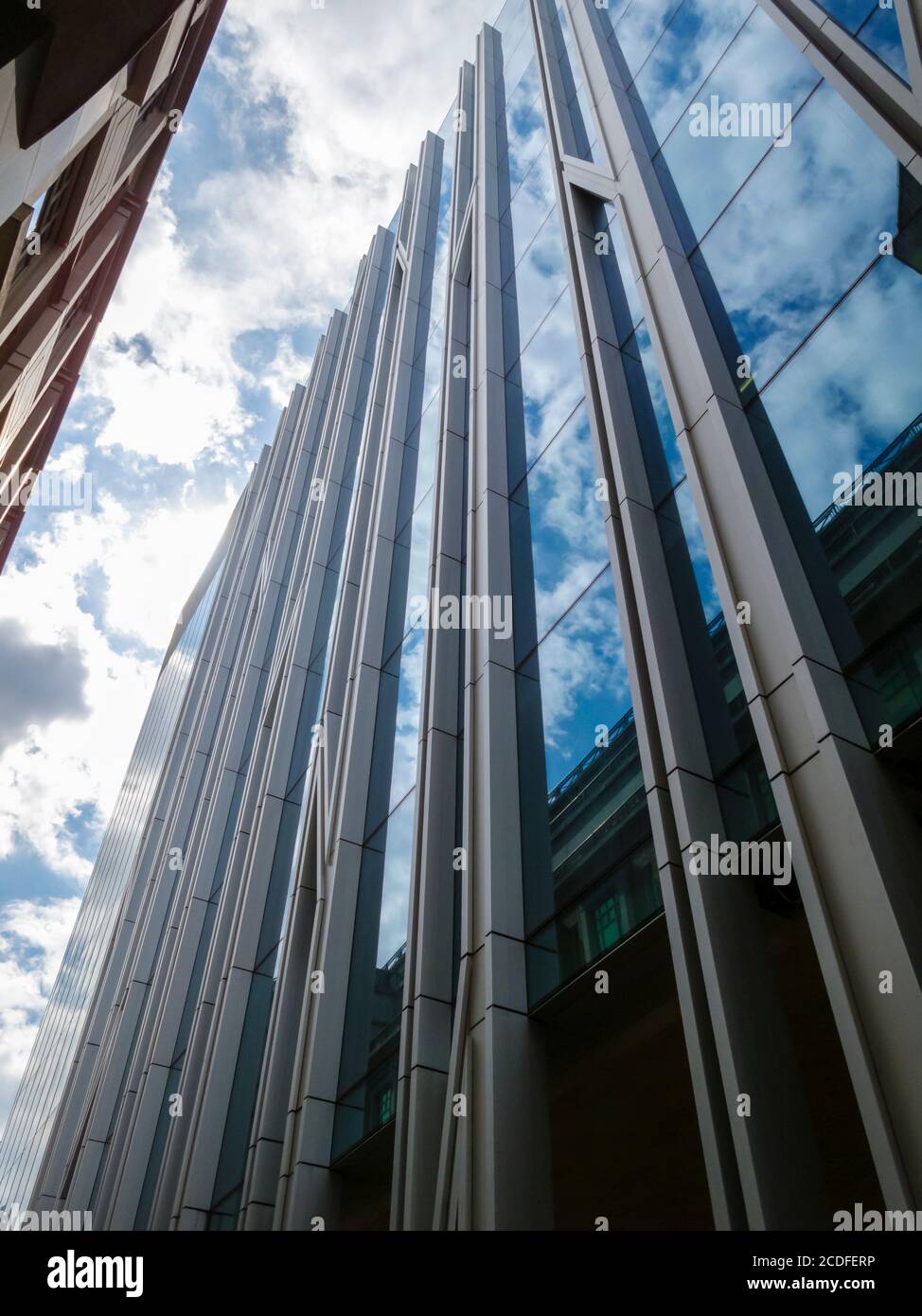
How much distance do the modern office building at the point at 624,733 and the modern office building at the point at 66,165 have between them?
6.44 metres

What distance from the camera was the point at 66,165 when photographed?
35.8 feet

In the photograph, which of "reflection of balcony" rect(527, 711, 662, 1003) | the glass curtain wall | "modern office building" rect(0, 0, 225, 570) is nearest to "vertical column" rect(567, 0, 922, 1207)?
the glass curtain wall

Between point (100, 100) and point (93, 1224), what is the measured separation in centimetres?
2092

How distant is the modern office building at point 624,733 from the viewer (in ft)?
24.9

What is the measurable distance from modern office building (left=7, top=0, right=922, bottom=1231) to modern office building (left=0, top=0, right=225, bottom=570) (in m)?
6.44

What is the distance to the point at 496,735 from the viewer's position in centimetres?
1222

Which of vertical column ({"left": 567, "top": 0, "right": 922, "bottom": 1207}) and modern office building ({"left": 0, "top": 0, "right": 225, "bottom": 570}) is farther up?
modern office building ({"left": 0, "top": 0, "right": 225, "bottom": 570})

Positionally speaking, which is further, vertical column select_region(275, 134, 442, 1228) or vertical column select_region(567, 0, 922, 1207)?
vertical column select_region(275, 134, 442, 1228)

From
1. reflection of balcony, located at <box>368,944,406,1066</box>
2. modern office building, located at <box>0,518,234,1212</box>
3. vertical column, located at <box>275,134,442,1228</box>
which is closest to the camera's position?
vertical column, located at <box>275,134,442,1228</box>

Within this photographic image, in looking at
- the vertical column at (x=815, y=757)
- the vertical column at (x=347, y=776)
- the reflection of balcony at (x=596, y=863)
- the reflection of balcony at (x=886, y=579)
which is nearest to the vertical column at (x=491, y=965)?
the reflection of balcony at (x=596, y=863)

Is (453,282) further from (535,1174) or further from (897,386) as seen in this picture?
(535,1174)

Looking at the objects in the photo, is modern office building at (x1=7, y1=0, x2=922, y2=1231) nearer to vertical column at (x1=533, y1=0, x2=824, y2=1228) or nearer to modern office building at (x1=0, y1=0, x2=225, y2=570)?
vertical column at (x1=533, y1=0, x2=824, y2=1228)

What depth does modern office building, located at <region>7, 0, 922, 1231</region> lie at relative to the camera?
24.9 ft

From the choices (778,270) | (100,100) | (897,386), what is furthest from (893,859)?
(100,100)
